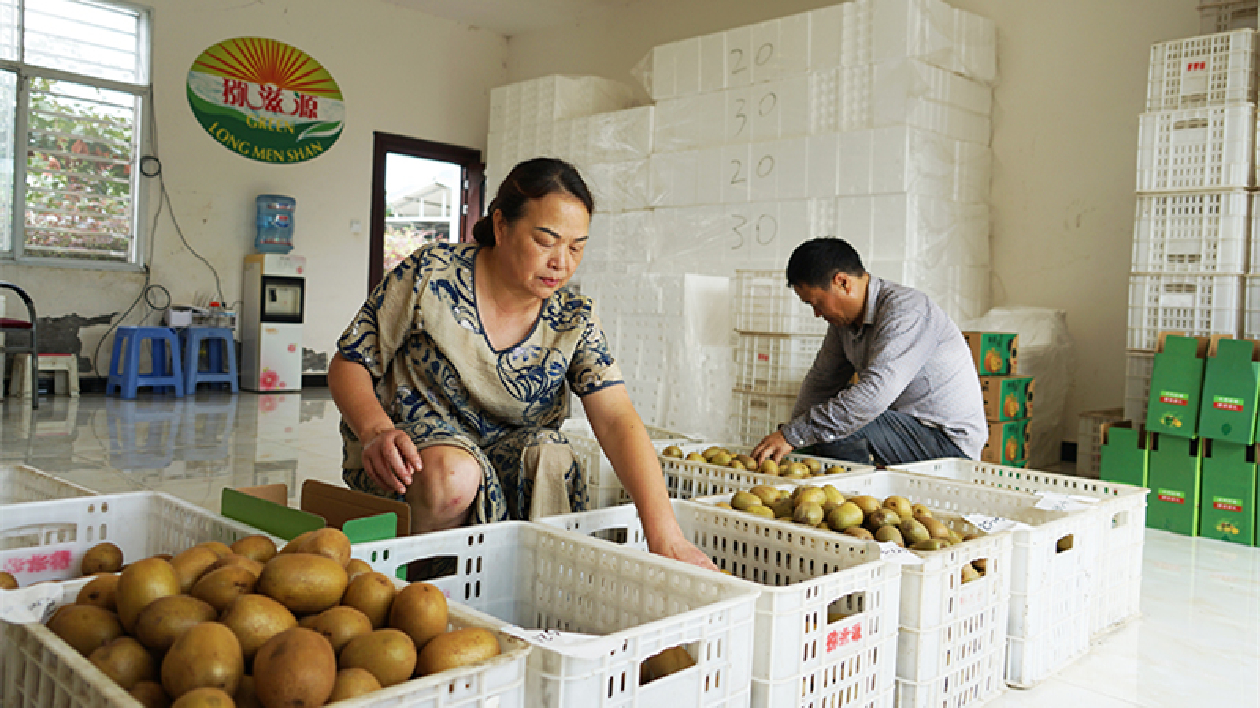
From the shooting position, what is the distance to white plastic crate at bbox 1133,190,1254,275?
3.95m

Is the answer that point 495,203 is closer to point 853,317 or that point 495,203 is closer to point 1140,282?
point 853,317

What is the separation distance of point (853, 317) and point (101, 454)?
11.9ft

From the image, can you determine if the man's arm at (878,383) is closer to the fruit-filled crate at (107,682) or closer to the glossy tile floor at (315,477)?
the glossy tile floor at (315,477)

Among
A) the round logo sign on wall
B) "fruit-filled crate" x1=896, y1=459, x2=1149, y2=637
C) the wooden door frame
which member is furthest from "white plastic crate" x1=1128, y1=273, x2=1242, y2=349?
the round logo sign on wall

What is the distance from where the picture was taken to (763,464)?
2.48m

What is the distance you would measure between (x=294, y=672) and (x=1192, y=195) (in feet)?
14.6

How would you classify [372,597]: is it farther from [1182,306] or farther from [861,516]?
[1182,306]

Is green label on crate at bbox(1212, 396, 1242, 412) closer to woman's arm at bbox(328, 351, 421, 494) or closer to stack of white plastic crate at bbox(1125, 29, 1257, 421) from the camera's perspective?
stack of white plastic crate at bbox(1125, 29, 1257, 421)

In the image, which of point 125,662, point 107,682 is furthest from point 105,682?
point 125,662

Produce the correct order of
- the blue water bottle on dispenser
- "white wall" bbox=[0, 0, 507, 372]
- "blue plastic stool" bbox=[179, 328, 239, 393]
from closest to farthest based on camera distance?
"blue plastic stool" bbox=[179, 328, 239, 393] → "white wall" bbox=[0, 0, 507, 372] → the blue water bottle on dispenser

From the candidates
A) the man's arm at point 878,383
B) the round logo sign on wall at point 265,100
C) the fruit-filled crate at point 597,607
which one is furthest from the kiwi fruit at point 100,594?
the round logo sign on wall at point 265,100

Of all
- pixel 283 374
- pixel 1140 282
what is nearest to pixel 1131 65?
pixel 1140 282

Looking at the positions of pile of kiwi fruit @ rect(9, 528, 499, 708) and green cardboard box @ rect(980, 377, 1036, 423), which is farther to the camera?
green cardboard box @ rect(980, 377, 1036, 423)

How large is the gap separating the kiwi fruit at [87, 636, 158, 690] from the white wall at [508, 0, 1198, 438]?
5.41m
